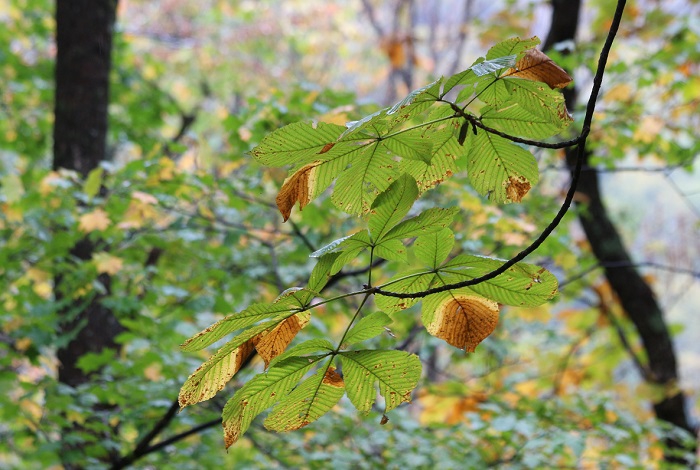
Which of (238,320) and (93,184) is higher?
(93,184)

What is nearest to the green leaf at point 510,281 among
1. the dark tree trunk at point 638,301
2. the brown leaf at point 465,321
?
Result: the brown leaf at point 465,321

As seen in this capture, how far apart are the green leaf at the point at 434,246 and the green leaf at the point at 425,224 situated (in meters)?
0.02

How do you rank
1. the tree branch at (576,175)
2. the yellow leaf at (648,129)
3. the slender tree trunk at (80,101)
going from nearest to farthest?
the tree branch at (576,175)
the yellow leaf at (648,129)
the slender tree trunk at (80,101)

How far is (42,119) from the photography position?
12.6ft

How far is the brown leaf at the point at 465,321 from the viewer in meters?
0.54

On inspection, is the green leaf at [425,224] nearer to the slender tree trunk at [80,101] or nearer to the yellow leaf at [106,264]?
the yellow leaf at [106,264]

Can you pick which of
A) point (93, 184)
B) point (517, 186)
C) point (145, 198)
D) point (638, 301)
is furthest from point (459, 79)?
point (638, 301)

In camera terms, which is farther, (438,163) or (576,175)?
(438,163)

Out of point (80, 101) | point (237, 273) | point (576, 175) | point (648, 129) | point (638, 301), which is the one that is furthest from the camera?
point (638, 301)

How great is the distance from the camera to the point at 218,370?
0.52 metres

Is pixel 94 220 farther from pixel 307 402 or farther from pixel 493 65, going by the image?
pixel 493 65

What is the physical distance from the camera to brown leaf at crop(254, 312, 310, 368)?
0.53 m

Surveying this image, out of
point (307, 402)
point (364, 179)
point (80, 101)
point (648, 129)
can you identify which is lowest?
point (307, 402)

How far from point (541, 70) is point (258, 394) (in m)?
0.38
